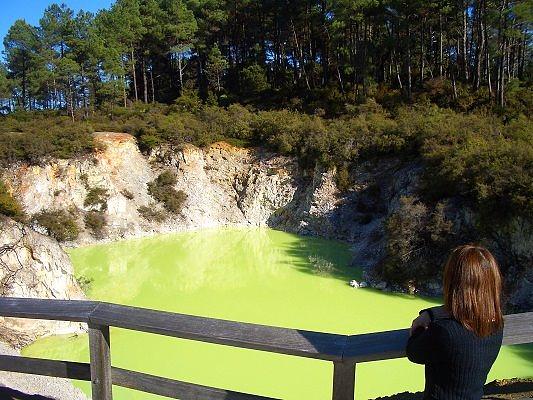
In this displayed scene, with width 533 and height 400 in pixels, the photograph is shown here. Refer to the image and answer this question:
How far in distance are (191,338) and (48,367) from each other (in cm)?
107

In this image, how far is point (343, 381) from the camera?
6.80 ft

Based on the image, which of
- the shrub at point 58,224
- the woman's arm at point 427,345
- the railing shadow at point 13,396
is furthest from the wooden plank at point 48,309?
the shrub at point 58,224

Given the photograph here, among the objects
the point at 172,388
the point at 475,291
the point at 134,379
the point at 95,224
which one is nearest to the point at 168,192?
the point at 95,224

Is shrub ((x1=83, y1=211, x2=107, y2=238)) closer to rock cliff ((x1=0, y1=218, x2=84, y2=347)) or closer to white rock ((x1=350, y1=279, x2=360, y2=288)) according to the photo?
rock cliff ((x1=0, y1=218, x2=84, y2=347))

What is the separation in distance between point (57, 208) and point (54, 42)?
26661mm

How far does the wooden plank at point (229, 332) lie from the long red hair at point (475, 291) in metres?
0.55

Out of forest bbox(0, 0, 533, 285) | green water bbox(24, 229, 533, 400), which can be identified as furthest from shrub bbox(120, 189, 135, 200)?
green water bbox(24, 229, 533, 400)

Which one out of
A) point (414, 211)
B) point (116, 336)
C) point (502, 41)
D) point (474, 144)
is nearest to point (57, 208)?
point (116, 336)

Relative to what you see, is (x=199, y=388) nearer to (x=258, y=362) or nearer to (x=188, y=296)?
(x=258, y=362)

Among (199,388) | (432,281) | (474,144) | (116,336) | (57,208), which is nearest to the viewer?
(199,388)

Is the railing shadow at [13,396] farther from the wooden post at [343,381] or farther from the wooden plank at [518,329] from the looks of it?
the wooden plank at [518,329]

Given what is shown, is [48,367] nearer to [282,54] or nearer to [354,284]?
[354,284]

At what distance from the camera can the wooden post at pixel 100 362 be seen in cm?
245

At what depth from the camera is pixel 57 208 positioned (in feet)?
73.8
